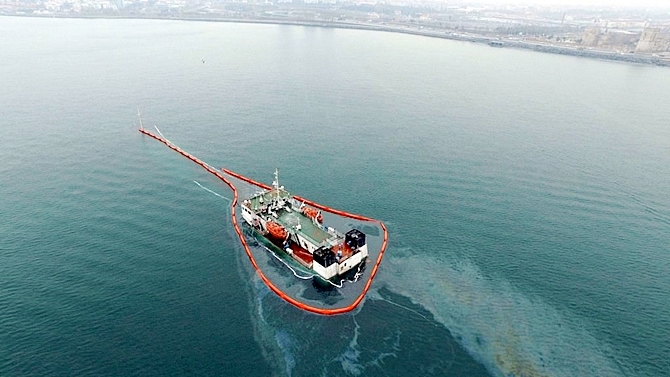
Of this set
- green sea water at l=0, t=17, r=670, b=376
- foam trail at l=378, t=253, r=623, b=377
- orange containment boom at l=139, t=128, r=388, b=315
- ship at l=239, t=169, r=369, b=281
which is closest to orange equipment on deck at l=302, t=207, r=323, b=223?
ship at l=239, t=169, r=369, b=281

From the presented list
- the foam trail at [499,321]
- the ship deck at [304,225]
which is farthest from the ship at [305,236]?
the foam trail at [499,321]

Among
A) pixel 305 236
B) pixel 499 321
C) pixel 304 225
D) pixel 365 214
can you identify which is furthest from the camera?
pixel 365 214

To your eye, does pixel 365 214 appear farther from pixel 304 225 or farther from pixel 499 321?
pixel 499 321

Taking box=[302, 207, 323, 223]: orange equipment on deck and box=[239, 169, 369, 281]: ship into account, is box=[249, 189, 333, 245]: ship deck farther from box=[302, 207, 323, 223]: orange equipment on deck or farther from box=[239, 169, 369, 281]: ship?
box=[302, 207, 323, 223]: orange equipment on deck

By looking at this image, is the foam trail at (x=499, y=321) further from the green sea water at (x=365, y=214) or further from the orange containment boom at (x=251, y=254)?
the orange containment boom at (x=251, y=254)

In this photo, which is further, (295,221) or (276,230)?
(295,221)

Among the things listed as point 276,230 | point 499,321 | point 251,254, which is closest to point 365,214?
point 276,230
